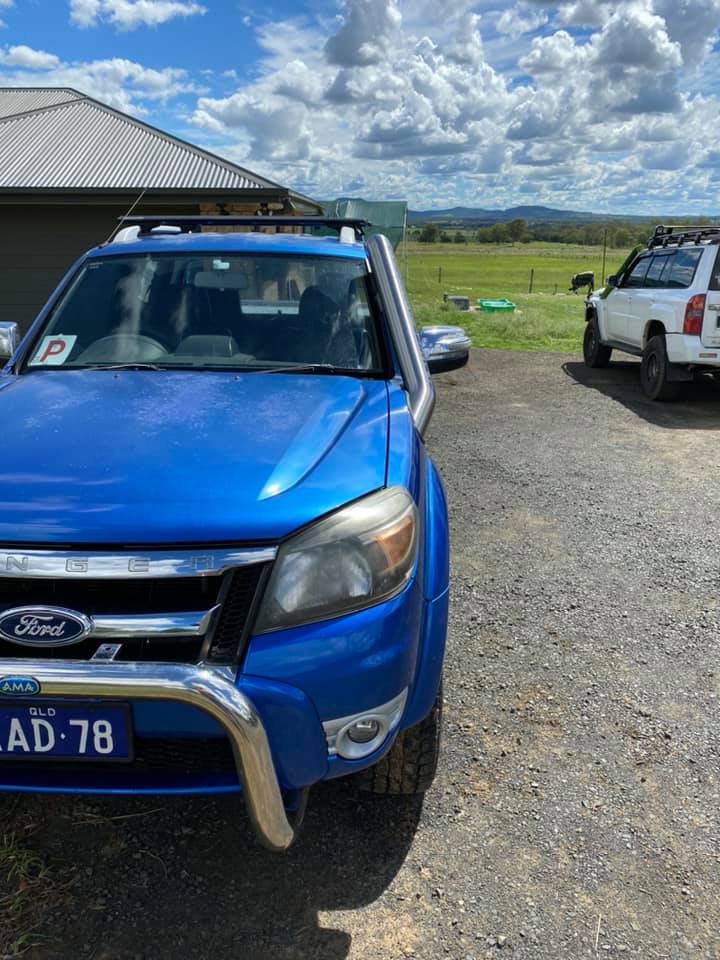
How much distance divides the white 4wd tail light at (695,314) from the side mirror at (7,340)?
Answer: 741 cm

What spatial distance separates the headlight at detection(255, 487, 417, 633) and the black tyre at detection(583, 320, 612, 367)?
1072 centimetres

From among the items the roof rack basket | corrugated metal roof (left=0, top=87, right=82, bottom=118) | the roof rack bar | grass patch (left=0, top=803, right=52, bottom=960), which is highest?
corrugated metal roof (left=0, top=87, right=82, bottom=118)

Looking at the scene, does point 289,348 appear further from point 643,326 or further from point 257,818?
point 643,326

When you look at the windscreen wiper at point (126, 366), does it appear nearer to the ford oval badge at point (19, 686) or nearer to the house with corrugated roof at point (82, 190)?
the ford oval badge at point (19, 686)

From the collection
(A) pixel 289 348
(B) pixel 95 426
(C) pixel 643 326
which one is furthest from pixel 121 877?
(C) pixel 643 326

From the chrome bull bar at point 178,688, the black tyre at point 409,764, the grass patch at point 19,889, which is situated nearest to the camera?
the chrome bull bar at point 178,688

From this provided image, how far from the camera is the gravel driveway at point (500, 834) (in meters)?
2.03

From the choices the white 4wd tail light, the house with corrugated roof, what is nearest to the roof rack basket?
the white 4wd tail light

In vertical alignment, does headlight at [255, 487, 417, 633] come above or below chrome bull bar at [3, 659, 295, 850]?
above

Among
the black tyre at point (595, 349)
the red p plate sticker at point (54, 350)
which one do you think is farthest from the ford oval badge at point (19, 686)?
the black tyre at point (595, 349)

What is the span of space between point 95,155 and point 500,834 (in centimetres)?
1333

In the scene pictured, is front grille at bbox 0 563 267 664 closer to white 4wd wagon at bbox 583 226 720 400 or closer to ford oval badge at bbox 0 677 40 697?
ford oval badge at bbox 0 677 40 697

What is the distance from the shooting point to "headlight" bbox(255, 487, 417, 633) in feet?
5.80

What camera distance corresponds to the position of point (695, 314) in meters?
8.55
